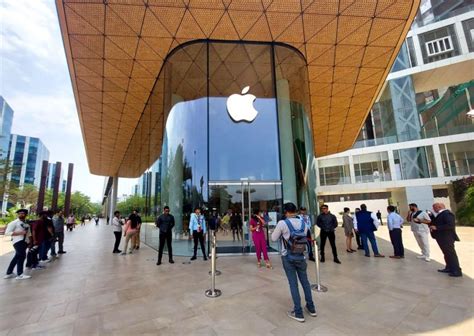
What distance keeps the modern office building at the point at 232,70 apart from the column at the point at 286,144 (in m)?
0.04

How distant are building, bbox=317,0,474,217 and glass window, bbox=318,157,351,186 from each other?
1.26 ft

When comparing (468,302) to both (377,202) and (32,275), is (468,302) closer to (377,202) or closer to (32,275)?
(32,275)

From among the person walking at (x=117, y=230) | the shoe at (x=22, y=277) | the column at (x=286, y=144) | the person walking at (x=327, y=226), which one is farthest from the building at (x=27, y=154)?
the person walking at (x=327, y=226)

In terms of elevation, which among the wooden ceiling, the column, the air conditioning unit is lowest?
the column

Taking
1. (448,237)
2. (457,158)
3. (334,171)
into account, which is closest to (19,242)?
(448,237)

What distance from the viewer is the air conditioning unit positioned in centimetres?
2758

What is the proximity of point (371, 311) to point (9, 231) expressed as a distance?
24.0 feet

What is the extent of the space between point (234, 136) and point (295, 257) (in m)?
6.01

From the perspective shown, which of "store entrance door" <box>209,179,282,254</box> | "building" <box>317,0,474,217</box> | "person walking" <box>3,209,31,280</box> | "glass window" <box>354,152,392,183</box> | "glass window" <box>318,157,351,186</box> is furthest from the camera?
"glass window" <box>318,157,351,186</box>

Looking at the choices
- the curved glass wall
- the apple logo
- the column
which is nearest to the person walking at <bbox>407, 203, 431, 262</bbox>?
the curved glass wall

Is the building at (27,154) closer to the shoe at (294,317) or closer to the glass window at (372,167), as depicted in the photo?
the glass window at (372,167)

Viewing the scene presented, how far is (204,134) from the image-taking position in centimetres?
885

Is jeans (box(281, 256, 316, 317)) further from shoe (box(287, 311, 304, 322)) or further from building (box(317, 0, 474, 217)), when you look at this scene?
building (box(317, 0, 474, 217))

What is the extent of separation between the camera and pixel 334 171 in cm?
3681
